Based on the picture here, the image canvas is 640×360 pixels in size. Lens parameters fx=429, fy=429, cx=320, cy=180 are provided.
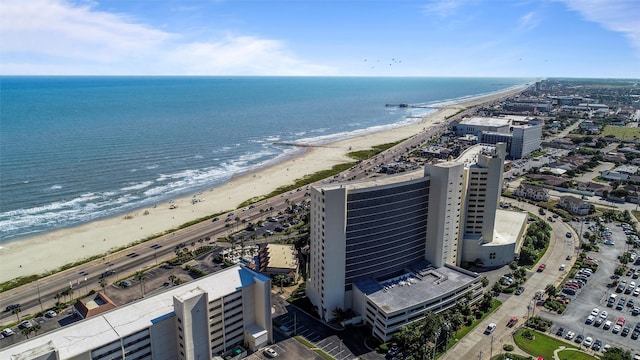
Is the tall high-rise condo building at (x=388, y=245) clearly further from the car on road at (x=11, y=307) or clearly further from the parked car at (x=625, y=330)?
the car on road at (x=11, y=307)

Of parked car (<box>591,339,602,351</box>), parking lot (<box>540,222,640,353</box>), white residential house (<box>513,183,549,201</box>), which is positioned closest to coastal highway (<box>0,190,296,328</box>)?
parking lot (<box>540,222,640,353</box>)

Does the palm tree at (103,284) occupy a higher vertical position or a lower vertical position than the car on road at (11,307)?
higher

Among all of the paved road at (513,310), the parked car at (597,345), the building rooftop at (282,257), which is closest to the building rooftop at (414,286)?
the paved road at (513,310)

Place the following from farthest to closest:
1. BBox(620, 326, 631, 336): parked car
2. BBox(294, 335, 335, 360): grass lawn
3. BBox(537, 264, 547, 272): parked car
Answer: BBox(537, 264, 547, 272): parked car → BBox(620, 326, 631, 336): parked car → BBox(294, 335, 335, 360): grass lawn

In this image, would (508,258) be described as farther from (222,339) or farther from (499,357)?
(222,339)

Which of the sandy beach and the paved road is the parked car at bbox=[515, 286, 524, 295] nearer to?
the paved road

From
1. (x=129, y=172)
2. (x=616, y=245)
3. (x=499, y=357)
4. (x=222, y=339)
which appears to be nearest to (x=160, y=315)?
(x=222, y=339)
